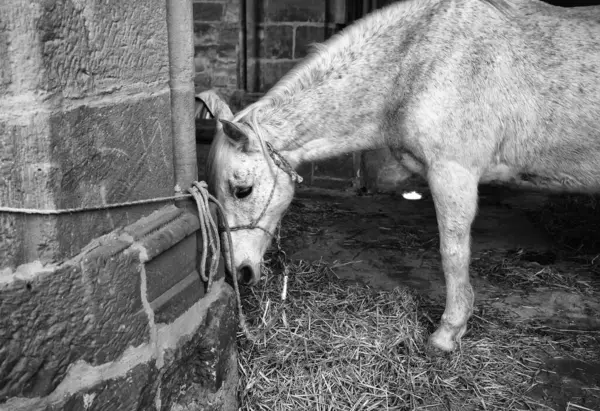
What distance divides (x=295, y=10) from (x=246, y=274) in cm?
394

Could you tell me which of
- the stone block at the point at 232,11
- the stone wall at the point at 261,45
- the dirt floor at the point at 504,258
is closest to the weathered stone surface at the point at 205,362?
the dirt floor at the point at 504,258

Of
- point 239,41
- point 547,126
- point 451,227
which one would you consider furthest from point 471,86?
point 239,41

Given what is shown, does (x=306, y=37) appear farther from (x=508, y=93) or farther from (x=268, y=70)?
(x=508, y=93)

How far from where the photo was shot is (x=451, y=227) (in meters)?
3.47

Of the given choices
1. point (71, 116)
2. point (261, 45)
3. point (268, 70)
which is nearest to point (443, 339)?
point (71, 116)

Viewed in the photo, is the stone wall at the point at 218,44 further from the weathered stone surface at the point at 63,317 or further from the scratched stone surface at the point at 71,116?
the weathered stone surface at the point at 63,317

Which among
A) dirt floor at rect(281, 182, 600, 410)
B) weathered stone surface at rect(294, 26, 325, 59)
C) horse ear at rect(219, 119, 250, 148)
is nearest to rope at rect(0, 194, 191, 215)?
horse ear at rect(219, 119, 250, 148)

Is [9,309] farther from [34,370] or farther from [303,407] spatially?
[303,407]

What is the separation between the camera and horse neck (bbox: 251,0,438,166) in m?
3.53

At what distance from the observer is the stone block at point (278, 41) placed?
6676 mm

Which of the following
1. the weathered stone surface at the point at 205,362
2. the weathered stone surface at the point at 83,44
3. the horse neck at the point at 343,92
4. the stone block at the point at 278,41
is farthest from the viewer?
the stone block at the point at 278,41

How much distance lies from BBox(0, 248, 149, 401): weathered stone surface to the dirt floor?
2.08 m

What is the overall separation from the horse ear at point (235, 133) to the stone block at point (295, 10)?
11.8ft

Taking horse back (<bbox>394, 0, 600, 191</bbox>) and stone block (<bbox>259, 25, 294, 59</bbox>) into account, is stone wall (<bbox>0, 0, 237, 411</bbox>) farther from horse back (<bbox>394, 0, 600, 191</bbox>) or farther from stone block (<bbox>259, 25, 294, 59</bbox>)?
stone block (<bbox>259, 25, 294, 59</bbox>)
